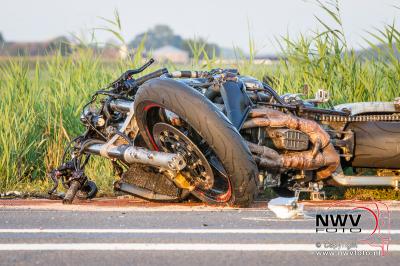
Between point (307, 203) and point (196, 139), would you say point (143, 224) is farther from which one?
point (307, 203)

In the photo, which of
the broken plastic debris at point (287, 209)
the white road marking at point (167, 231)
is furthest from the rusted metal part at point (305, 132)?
the white road marking at point (167, 231)

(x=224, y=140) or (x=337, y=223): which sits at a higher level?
(x=224, y=140)

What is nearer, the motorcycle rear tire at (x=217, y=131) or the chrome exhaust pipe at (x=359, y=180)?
the motorcycle rear tire at (x=217, y=131)

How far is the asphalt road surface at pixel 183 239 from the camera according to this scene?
537 cm

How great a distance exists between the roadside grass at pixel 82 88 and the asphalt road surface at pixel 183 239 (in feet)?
8.05

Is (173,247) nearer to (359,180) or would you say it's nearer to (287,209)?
(287,209)

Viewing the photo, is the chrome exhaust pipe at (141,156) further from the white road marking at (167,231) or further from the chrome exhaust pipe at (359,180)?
the chrome exhaust pipe at (359,180)

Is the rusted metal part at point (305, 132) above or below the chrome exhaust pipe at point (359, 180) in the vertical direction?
above

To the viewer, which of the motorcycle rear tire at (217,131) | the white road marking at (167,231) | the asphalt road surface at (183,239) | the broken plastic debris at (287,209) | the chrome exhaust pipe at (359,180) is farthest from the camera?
the chrome exhaust pipe at (359,180)

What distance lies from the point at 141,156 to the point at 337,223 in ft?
5.51

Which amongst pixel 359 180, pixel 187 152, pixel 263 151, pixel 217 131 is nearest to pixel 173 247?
pixel 217 131

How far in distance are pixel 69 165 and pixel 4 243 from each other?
2492 mm

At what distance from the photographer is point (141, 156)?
24.7 feet

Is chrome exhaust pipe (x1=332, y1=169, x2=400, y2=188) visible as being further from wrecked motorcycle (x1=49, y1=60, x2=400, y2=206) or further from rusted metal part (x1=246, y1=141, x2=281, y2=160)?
rusted metal part (x1=246, y1=141, x2=281, y2=160)
